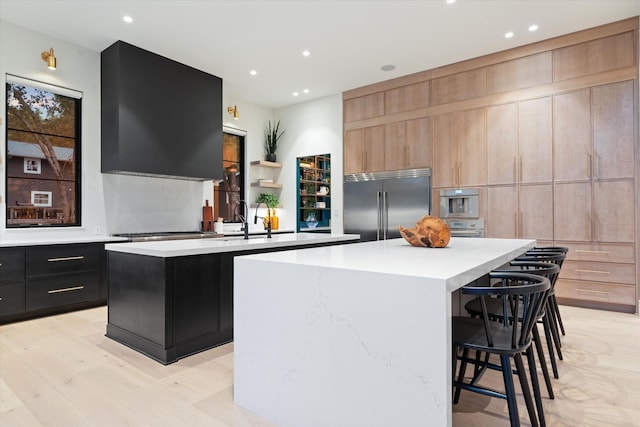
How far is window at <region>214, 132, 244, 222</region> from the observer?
6180mm

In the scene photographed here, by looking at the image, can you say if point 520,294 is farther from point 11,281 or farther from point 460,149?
point 11,281

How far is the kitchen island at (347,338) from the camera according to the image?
129cm

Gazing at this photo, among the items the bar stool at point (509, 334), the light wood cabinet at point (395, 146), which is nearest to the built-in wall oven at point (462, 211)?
the light wood cabinet at point (395, 146)

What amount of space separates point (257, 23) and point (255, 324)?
328cm

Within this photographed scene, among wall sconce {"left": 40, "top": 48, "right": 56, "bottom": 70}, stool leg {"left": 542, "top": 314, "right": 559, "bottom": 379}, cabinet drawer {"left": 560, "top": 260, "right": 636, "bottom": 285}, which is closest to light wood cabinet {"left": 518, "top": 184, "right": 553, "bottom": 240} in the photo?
cabinet drawer {"left": 560, "top": 260, "right": 636, "bottom": 285}

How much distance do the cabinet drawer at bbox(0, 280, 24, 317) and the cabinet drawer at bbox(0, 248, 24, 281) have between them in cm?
7

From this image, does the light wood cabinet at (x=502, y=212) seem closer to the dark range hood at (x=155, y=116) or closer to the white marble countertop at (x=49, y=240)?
the dark range hood at (x=155, y=116)

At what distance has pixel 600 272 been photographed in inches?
157

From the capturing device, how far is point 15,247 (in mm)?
3547

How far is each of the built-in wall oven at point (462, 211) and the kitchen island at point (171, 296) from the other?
2797 mm

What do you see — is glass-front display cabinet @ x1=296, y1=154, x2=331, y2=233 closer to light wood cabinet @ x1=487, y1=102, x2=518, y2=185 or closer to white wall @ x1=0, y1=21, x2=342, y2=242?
white wall @ x1=0, y1=21, x2=342, y2=242

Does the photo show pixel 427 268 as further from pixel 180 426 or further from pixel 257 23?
pixel 257 23

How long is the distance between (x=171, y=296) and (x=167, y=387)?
1.98ft

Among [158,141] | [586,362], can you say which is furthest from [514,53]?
[158,141]
